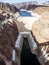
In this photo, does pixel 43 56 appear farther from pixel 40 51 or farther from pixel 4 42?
pixel 4 42

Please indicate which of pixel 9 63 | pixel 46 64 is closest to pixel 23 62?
pixel 46 64

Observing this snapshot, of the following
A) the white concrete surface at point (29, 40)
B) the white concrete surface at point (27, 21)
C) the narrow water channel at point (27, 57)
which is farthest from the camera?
the white concrete surface at point (27, 21)

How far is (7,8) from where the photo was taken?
52.3m

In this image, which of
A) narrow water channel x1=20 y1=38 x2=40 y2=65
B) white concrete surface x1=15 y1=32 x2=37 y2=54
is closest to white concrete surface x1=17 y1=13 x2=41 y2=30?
white concrete surface x1=15 y1=32 x2=37 y2=54

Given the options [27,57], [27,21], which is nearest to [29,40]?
[27,57]

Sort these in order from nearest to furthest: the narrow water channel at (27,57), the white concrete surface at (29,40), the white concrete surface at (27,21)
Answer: the narrow water channel at (27,57), the white concrete surface at (29,40), the white concrete surface at (27,21)

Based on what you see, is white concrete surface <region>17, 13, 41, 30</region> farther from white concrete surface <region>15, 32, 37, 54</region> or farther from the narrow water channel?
the narrow water channel

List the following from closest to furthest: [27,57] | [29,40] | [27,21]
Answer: [27,57]
[29,40]
[27,21]

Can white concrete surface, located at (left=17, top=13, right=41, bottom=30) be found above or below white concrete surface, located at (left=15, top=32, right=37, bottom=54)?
below

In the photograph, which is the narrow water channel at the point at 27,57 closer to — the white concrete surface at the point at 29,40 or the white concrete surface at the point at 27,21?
the white concrete surface at the point at 29,40

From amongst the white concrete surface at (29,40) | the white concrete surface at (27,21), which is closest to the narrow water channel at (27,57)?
the white concrete surface at (29,40)

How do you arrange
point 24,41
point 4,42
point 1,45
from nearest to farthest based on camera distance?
point 1,45 → point 4,42 → point 24,41

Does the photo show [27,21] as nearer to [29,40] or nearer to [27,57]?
[29,40]

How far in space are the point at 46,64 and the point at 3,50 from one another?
13.1 feet
